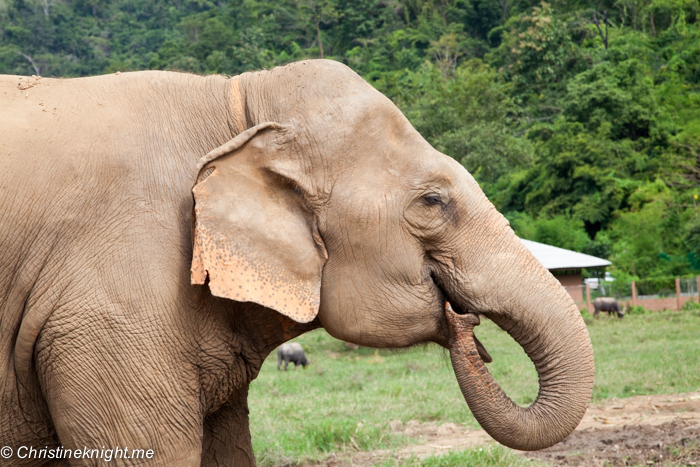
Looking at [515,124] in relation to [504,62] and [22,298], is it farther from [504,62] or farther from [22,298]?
[22,298]

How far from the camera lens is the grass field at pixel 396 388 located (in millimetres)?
6309

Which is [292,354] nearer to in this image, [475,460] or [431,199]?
[475,460]

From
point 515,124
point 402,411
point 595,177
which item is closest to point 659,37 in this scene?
point 515,124

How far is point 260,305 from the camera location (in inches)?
122

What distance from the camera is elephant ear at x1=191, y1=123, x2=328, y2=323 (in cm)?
286

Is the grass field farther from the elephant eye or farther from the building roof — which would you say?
the building roof

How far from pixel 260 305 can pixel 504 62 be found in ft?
169

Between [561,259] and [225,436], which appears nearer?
[225,436]

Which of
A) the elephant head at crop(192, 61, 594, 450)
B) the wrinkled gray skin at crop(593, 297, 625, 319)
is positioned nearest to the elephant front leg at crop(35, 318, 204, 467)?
the elephant head at crop(192, 61, 594, 450)

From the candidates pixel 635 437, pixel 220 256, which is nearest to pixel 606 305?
pixel 635 437

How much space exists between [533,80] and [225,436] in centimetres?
4615

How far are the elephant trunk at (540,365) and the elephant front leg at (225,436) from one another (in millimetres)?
1088

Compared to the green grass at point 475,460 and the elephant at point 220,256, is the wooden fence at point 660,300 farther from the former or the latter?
the elephant at point 220,256

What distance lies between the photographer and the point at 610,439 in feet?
19.6
